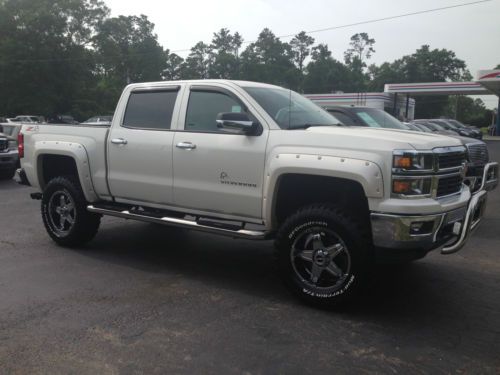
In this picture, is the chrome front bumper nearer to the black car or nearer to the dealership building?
the black car

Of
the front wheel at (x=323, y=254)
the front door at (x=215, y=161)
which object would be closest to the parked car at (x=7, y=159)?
the front door at (x=215, y=161)

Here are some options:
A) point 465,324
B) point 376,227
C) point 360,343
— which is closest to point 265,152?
point 376,227

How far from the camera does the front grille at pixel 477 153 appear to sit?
677 cm

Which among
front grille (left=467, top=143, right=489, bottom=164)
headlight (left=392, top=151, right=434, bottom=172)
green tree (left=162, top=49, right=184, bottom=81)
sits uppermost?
green tree (left=162, top=49, right=184, bottom=81)

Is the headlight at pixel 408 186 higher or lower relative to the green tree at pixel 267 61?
lower

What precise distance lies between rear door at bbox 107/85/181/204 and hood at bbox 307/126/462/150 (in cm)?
169

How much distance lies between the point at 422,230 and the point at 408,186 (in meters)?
0.36

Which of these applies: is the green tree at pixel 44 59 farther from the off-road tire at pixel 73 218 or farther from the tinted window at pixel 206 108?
the tinted window at pixel 206 108

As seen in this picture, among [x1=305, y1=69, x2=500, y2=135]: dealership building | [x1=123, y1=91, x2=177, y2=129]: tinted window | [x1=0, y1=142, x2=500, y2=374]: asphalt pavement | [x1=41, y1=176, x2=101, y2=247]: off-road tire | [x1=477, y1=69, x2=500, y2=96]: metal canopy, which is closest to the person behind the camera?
[x1=0, y1=142, x2=500, y2=374]: asphalt pavement

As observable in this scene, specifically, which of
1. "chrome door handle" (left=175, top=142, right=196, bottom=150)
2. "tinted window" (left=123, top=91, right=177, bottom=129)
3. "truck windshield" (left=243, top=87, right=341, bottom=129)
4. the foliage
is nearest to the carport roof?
the foliage

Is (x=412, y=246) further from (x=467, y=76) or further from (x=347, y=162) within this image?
(x=467, y=76)

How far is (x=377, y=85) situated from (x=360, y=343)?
91.0 meters

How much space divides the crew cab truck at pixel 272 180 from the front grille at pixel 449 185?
2 cm

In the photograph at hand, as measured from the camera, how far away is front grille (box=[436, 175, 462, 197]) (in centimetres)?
413
